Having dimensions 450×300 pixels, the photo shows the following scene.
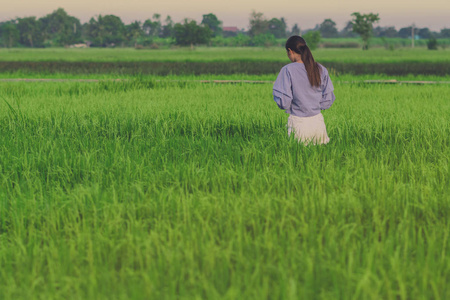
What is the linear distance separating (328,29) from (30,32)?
89.4m

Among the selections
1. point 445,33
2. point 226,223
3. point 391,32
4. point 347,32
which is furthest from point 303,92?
point 445,33

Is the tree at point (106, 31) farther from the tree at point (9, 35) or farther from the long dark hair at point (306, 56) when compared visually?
the long dark hair at point (306, 56)

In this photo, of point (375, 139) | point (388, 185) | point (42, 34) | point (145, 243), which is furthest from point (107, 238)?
point (42, 34)

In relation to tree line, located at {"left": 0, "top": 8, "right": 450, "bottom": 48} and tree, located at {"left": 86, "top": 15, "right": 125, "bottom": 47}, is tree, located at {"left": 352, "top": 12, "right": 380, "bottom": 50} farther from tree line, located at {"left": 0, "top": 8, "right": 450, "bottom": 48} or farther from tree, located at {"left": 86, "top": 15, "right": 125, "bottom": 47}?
tree, located at {"left": 86, "top": 15, "right": 125, "bottom": 47}

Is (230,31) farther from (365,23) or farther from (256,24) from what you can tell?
(365,23)

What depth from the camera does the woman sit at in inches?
156

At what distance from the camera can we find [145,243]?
214 centimetres

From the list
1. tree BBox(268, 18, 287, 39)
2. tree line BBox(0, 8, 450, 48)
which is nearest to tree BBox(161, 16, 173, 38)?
tree line BBox(0, 8, 450, 48)

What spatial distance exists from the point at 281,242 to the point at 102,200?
Result: 126cm

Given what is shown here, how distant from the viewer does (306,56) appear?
393cm

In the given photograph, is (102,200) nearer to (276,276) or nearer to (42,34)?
(276,276)

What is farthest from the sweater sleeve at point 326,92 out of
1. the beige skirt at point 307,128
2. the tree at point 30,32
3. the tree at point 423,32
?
the tree at point 423,32

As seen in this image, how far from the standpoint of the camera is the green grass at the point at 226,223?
1.90 meters

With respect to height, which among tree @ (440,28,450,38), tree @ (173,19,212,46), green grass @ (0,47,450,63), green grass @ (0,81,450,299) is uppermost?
tree @ (440,28,450,38)
